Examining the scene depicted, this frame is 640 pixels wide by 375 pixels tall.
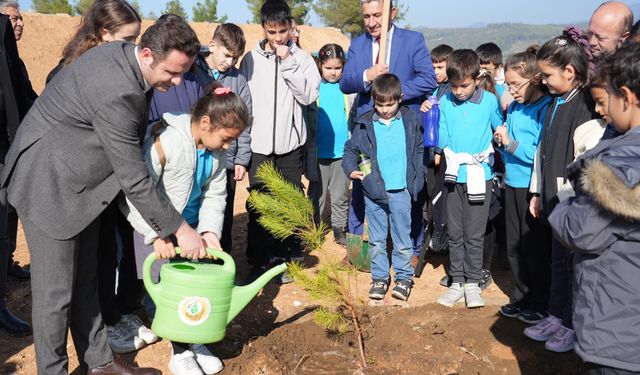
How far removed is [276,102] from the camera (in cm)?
451

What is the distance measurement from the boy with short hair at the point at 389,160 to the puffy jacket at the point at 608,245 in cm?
190

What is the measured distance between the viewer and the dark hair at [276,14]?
427 centimetres

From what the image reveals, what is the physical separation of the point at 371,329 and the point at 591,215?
192 cm

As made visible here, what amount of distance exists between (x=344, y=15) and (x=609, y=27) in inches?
1460

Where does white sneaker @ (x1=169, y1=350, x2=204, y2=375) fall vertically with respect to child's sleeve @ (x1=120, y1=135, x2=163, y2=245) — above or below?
below

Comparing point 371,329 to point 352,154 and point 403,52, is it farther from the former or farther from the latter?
point 403,52

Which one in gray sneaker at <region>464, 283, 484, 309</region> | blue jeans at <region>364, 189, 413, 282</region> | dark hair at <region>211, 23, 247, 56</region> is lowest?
gray sneaker at <region>464, 283, 484, 309</region>

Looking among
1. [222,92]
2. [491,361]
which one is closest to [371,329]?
[491,361]

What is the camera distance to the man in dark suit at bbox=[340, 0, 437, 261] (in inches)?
175

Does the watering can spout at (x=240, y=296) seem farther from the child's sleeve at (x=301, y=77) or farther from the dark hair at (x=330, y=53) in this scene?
the dark hair at (x=330, y=53)

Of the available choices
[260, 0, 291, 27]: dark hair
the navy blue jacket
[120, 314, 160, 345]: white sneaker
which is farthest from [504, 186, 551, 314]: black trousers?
[120, 314, 160, 345]: white sneaker

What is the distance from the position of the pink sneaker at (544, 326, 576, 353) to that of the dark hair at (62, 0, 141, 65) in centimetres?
299

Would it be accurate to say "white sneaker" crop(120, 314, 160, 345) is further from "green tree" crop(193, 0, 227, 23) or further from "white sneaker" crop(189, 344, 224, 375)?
"green tree" crop(193, 0, 227, 23)

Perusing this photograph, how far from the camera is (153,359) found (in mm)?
3428
